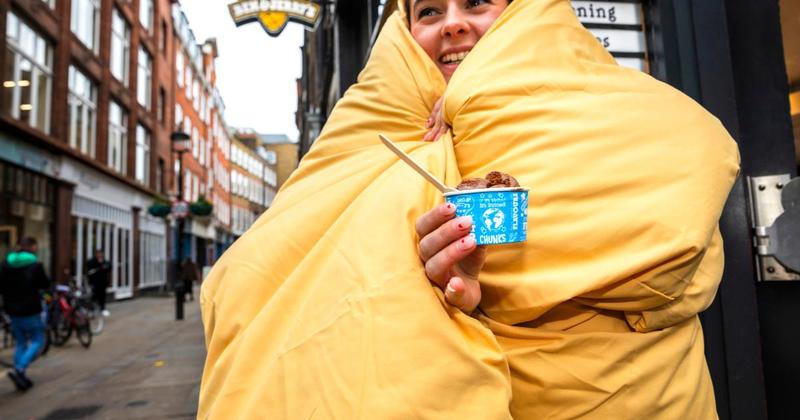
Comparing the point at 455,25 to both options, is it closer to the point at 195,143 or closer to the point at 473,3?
the point at 473,3

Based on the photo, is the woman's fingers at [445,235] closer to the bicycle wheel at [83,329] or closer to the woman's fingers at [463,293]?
the woman's fingers at [463,293]

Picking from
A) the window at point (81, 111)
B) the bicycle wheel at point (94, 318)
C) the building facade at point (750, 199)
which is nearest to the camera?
the building facade at point (750, 199)

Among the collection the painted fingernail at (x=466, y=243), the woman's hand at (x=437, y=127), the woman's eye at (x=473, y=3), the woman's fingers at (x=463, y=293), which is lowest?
the woman's fingers at (x=463, y=293)

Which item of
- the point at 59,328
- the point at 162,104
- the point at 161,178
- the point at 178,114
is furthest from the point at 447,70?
the point at 178,114

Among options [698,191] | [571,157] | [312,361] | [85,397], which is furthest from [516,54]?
[85,397]

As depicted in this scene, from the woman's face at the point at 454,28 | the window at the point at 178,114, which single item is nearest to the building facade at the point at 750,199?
the woman's face at the point at 454,28

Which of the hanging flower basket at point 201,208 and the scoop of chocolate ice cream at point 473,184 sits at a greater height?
the hanging flower basket at point 201,208

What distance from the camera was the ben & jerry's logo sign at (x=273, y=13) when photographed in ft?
22.4

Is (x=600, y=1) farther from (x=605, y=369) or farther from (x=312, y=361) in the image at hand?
(x=312, y=361)

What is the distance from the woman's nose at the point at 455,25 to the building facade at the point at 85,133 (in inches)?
593

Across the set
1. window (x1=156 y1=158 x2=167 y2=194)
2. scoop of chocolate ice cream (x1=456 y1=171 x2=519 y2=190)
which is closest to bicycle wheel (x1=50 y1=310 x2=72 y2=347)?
scoop of chocolate ice cream (x1=456 y1=171 x2=519 y2=190)

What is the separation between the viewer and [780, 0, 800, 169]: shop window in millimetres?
2102

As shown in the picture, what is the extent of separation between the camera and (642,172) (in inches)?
36.7

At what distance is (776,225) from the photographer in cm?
166
